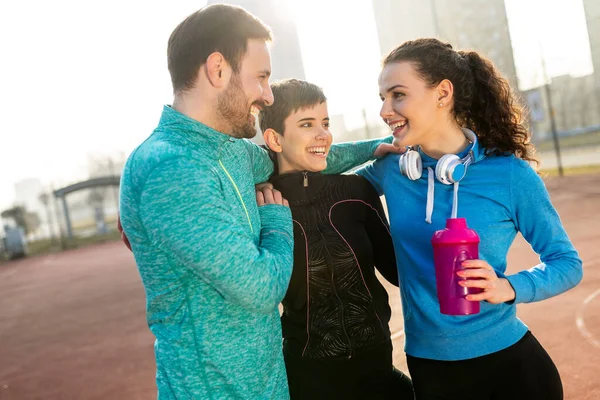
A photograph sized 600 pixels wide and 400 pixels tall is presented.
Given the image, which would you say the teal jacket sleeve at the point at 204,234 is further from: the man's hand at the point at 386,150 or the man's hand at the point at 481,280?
the man's hand at the point at 386,150

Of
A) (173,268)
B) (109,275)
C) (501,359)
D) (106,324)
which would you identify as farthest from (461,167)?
(109,275)

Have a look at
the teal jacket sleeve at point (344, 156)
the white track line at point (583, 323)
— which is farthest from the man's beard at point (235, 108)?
the white track line at point (583, 323)

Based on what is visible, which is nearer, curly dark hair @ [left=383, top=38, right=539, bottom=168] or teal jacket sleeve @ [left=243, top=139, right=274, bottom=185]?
curly dark hair @ [left=383, top=38, right=539, bottom=168]

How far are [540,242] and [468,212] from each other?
0.27m

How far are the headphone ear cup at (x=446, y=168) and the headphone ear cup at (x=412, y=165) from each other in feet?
0.42

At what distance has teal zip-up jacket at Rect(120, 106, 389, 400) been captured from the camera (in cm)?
153

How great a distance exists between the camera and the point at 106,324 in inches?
412

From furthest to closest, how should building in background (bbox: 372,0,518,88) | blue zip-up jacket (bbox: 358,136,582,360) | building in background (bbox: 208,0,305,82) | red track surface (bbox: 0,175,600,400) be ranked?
building in background (bbox: 372,0,518,88) < building in background (bbox: 208,0,305,82) < red track surface (bbox: 0,175,600,400) < blue zip-up jacket (bbox: 358,136,582,360)

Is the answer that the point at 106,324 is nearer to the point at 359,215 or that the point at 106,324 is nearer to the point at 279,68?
A: the point at 359,215

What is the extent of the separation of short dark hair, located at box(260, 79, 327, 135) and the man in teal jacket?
0.61 m

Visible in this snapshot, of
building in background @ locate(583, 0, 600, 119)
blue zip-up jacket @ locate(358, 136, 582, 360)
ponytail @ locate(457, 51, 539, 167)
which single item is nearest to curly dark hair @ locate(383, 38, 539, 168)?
ponytail @ locate(457, 51, 539, 167)

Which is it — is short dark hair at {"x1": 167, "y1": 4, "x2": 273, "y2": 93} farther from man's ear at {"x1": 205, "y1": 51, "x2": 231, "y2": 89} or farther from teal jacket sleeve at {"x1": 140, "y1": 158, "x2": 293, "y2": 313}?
teal jacket sleeve at {"x1": 140, "y1": 158, "x2": 293, "y2": 313}

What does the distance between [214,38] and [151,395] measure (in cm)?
560

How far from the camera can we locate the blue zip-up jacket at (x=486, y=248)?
6.43 feet
